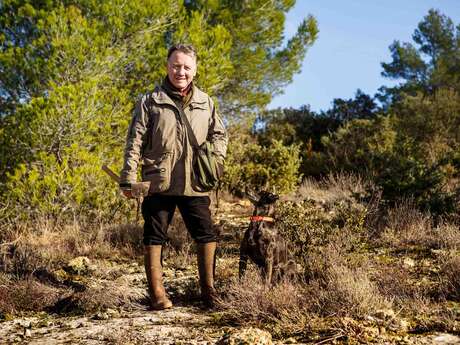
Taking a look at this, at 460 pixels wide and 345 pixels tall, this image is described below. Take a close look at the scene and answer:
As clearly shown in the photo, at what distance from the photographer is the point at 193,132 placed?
13.3 feet

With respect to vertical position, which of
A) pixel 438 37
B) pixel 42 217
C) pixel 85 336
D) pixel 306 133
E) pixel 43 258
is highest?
pixel 438 37

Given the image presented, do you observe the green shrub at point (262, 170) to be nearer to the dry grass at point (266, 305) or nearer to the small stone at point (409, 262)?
the small stone at point (409, 262)

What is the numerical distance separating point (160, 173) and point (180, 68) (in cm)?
81

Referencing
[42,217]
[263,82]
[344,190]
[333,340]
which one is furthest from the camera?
[263,82]

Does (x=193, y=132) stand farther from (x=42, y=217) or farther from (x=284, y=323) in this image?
(x=42, y=217)

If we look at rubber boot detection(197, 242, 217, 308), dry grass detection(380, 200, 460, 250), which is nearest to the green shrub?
dry grass detection(380, 200, 460, 250)

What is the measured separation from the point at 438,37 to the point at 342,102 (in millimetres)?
10298

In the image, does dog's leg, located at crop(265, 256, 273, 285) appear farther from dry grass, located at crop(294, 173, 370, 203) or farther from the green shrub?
the green shrub

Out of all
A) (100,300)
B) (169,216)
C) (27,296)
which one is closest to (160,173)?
(169,216)

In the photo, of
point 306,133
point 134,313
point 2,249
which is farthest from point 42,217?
point 306,133

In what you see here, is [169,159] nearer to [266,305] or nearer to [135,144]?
[135,144]

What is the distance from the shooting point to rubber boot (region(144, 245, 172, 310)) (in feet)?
13.3

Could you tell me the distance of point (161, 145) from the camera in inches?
156

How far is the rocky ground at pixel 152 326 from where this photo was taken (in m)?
3.20
